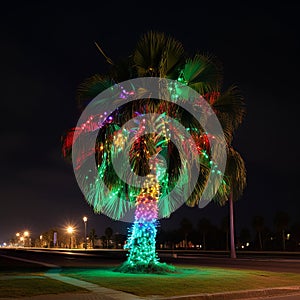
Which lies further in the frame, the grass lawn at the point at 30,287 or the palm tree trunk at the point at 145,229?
the palm tree trunk at the point at 145,229

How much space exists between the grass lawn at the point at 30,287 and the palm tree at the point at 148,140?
408 cm

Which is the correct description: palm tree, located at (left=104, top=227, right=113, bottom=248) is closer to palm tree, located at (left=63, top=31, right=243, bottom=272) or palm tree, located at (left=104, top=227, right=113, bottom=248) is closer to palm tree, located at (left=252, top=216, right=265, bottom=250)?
palm tree, located at (left=252, top=216, right=265, bottom=250)

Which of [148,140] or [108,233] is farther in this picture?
[108,233]

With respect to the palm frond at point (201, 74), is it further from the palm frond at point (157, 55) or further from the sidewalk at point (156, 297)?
the sidewalk at point (156, 297)

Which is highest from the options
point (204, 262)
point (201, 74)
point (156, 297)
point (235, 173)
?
point (201, 74)

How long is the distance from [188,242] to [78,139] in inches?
3435

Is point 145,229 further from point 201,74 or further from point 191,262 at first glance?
point 191,262

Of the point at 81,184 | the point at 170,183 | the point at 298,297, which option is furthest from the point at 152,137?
the point at 298,297

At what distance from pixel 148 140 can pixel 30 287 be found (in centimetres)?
688

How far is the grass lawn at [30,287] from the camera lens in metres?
11.2

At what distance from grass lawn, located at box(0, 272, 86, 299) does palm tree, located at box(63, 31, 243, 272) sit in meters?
4.08

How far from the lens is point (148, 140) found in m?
17.2

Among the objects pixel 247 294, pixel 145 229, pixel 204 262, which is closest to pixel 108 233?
pixel 204 262

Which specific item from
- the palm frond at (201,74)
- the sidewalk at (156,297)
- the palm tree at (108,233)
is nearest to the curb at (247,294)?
→ the sidewalk at (156,297)
